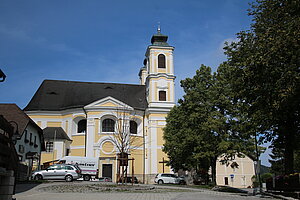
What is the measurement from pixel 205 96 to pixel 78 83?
98.9ft

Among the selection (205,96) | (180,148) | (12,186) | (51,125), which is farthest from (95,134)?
(12,186)

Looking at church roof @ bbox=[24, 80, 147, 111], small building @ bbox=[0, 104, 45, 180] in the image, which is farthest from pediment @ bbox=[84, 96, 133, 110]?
small building @ bbox=[0, 104, 45, 180]

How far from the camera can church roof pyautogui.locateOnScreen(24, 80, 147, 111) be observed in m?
50.0

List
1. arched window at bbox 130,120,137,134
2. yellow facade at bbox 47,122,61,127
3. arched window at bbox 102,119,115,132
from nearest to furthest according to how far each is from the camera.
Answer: arched window at bbox 102,119,115,132 < yellow facade at bbox 47,122,61,127 < arched window at bbox 130,120,137,134

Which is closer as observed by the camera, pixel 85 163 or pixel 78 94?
pixel 85 163

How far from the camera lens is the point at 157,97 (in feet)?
166

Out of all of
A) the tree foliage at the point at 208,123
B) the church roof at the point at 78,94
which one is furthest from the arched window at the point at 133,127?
the tree foliage at the point at 208,123

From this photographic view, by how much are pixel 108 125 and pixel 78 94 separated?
319 inches

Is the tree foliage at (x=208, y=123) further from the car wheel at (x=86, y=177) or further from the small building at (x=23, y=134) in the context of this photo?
the small building at (x=23, y=134)

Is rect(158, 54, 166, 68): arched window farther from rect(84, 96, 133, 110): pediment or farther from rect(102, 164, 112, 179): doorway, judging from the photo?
rect(102, 164, 112, 179): doorway

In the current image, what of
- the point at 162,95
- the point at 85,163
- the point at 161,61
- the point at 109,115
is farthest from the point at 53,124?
the point at 161,61

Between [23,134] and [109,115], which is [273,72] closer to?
[23,134]

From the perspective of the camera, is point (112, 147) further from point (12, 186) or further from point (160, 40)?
point (12, 186)

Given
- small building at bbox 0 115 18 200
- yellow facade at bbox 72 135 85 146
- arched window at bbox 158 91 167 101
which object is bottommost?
small building at bbox 0 115 18 200
